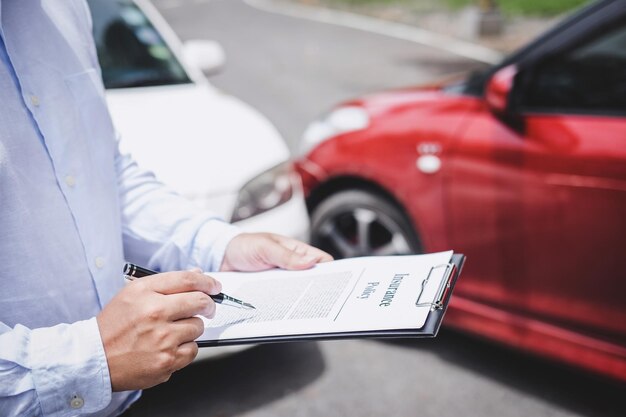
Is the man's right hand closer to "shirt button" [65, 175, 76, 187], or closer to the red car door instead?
"shirt button" [65, 175, 76, 187]

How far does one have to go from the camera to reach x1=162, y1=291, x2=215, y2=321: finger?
103cm

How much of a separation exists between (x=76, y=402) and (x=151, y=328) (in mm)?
185

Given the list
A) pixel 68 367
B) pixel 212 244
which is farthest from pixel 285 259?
pixel 68 367

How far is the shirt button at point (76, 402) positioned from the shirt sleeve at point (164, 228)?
0.43m

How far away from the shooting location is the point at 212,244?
1.43m

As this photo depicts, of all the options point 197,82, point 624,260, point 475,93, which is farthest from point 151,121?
point 624,260

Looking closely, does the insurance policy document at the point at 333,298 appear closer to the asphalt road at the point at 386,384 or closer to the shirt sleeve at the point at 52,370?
the shirt sleeve at the point at 52,370

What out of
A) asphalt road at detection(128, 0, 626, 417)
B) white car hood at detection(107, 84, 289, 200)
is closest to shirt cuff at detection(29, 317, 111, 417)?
asphalt road at detection(128, 0, 626, 417)

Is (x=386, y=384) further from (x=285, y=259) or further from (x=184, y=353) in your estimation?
(x=184, y=353)

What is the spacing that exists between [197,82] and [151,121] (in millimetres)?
660

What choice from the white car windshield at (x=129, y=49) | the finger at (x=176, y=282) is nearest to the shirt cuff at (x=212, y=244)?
the finger at (x=176, y=282)

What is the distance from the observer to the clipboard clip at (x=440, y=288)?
3.72 feet

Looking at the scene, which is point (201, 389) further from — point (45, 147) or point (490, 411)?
point (45, 147)

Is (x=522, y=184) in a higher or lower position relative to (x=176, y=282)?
lower
